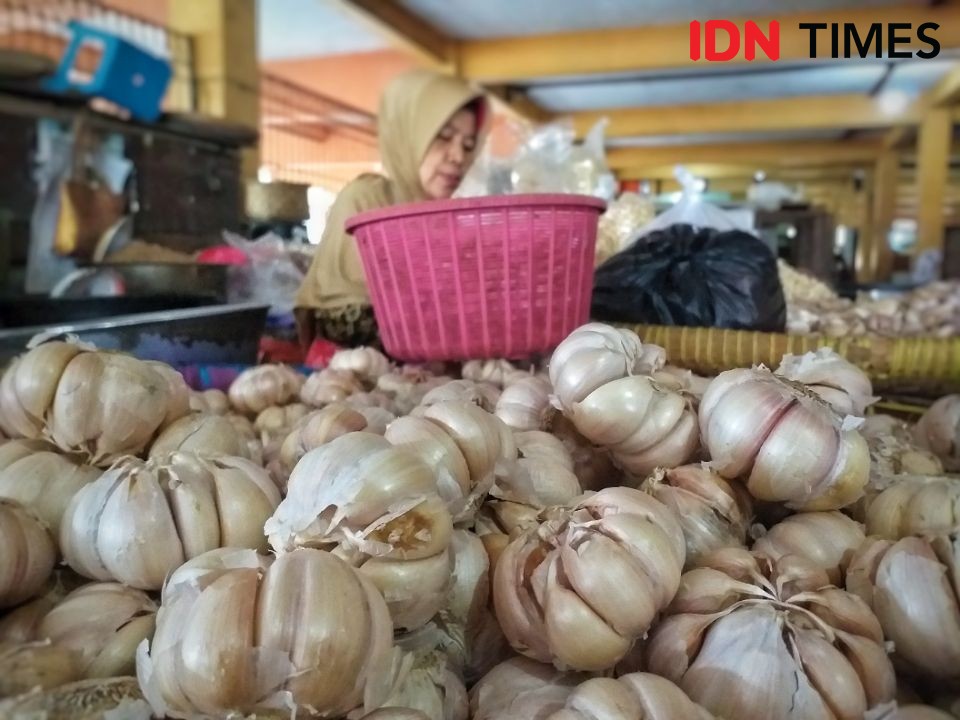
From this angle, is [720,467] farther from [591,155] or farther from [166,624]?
[591,155]

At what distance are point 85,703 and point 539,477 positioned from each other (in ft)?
1.10

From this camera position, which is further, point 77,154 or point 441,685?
point 77,154

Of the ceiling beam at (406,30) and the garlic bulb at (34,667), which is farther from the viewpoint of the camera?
the ceiling beam at (406,30)

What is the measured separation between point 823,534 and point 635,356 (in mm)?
209

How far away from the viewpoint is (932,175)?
5.99 metres

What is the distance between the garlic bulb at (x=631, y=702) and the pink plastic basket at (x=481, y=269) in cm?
67

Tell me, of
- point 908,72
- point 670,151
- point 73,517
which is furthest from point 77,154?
point 670,151

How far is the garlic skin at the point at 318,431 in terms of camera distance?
63 cm

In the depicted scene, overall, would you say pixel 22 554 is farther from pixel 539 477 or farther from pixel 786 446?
pixel 786 446

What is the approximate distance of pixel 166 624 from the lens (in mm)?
362

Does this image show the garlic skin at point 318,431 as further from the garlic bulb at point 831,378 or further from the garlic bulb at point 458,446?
→ the garlic bulb at point 831,378

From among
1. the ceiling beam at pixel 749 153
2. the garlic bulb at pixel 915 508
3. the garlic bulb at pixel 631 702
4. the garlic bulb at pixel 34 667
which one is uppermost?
the ceiling beam at pixel 749 153

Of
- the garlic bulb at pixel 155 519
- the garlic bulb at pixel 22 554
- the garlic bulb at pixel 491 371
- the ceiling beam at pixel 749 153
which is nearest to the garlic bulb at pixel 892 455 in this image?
the garlic bulb at pixel 491 371

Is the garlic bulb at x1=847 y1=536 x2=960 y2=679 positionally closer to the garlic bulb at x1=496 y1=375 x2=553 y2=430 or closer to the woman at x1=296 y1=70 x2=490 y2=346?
the garlic bulb at x1=496 y1=375 x2=553 y2=430
